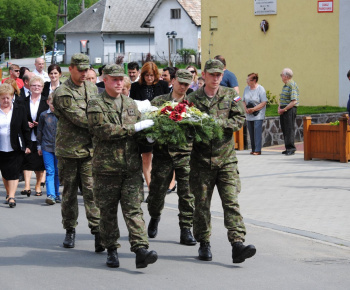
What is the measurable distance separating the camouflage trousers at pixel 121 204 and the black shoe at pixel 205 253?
760 mm

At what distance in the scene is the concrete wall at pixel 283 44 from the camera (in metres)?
25.5

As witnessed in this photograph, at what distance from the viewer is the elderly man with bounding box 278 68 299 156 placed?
17.3 metres

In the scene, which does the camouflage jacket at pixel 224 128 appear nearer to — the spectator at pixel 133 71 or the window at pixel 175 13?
the spectator at pixel 133 71

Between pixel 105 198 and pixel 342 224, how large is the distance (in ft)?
11.0

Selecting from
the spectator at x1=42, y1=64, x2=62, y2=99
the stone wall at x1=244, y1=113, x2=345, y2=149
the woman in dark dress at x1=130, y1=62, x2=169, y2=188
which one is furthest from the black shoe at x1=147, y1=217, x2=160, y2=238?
the stone wall at x1=244, y1=113, x2=345, y2=149

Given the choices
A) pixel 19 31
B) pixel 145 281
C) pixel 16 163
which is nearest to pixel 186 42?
pixel 19 31

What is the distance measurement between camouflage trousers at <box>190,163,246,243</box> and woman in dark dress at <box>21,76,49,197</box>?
5376 mm

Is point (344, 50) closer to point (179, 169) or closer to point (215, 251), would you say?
point (179, 169)

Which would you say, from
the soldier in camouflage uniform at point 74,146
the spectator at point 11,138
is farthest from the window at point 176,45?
the soldier in camouflage uniform at point 74,146

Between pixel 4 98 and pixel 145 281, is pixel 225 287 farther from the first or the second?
pixel 4 98

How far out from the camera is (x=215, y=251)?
8516 mm

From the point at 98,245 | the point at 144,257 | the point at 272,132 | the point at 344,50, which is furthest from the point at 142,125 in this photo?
the point at 344,50

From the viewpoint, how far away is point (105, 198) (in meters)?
7.75

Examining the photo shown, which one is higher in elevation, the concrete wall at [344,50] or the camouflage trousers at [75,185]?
the concrete wall at [344,50]
